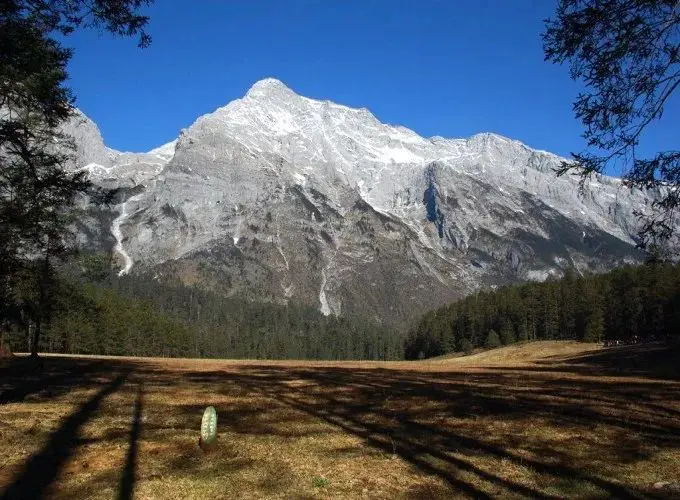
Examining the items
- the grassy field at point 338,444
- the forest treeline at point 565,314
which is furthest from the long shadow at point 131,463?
the forest treeline at point 565,314

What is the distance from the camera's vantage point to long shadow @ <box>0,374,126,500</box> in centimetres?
756

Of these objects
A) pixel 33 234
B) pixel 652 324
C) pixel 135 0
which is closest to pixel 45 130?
pixel 33 234

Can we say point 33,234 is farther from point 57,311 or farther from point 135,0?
point 57,311

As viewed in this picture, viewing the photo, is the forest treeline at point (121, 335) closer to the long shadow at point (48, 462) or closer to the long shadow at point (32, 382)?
the long shadow at point (32, 382)

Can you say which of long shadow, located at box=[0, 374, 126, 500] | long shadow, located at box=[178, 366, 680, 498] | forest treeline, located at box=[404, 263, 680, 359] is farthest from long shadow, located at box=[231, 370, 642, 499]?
forest treeline, located at box=[404, 263, 680, 359]

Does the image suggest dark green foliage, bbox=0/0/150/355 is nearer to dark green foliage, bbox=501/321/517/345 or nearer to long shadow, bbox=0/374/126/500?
long shadow, bbox=0/374/126/500

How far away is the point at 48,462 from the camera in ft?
29.6

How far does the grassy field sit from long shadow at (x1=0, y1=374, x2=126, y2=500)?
0.03 metres

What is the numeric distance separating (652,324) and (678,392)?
3487 inches

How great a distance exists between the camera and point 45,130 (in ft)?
61.6

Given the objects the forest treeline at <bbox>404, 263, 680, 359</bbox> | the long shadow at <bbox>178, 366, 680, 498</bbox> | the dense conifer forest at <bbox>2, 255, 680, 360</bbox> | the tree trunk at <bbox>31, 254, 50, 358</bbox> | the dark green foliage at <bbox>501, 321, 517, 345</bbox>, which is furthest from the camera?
the dark green foliage at <bbox>501, 321, 517, 345</bbox>

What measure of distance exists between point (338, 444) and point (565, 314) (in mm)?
113842

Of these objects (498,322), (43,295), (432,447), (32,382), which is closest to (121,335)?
(43,295)

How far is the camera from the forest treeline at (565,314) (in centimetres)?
9031
